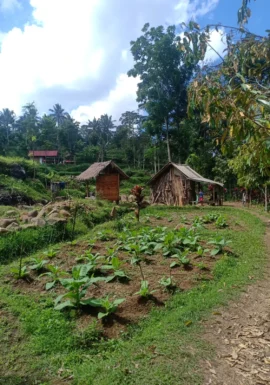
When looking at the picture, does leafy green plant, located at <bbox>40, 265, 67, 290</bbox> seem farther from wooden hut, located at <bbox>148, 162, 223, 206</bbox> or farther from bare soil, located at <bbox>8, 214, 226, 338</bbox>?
wooden hut, located at <bbox>148, 162, 223, 206</bbox>

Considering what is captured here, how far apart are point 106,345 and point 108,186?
1863 centimetres

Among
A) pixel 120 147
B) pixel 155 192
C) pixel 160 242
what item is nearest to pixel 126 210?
pixel 155 192

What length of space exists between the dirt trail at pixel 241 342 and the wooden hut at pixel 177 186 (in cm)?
1762

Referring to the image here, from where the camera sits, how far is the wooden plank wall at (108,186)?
2184cm

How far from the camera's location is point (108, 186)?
72.2 feet

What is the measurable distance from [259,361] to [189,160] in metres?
29.2

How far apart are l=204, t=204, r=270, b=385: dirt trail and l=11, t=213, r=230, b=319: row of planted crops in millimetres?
1173

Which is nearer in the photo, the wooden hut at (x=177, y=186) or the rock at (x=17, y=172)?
the wooden hut at (x=177, y=186)

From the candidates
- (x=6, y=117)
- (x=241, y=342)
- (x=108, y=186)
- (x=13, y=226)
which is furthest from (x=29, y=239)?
(x=6, y=117)

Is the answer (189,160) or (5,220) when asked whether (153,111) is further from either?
Result: (5,220)

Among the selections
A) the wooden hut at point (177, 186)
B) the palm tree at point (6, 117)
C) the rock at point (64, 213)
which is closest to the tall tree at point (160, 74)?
the wooden hut at point (177, 186)

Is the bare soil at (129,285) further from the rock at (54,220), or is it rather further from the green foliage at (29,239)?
the rock at (54,220)

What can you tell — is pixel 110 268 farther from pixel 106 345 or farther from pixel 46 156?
pixel 46 156

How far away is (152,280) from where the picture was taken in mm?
5457
